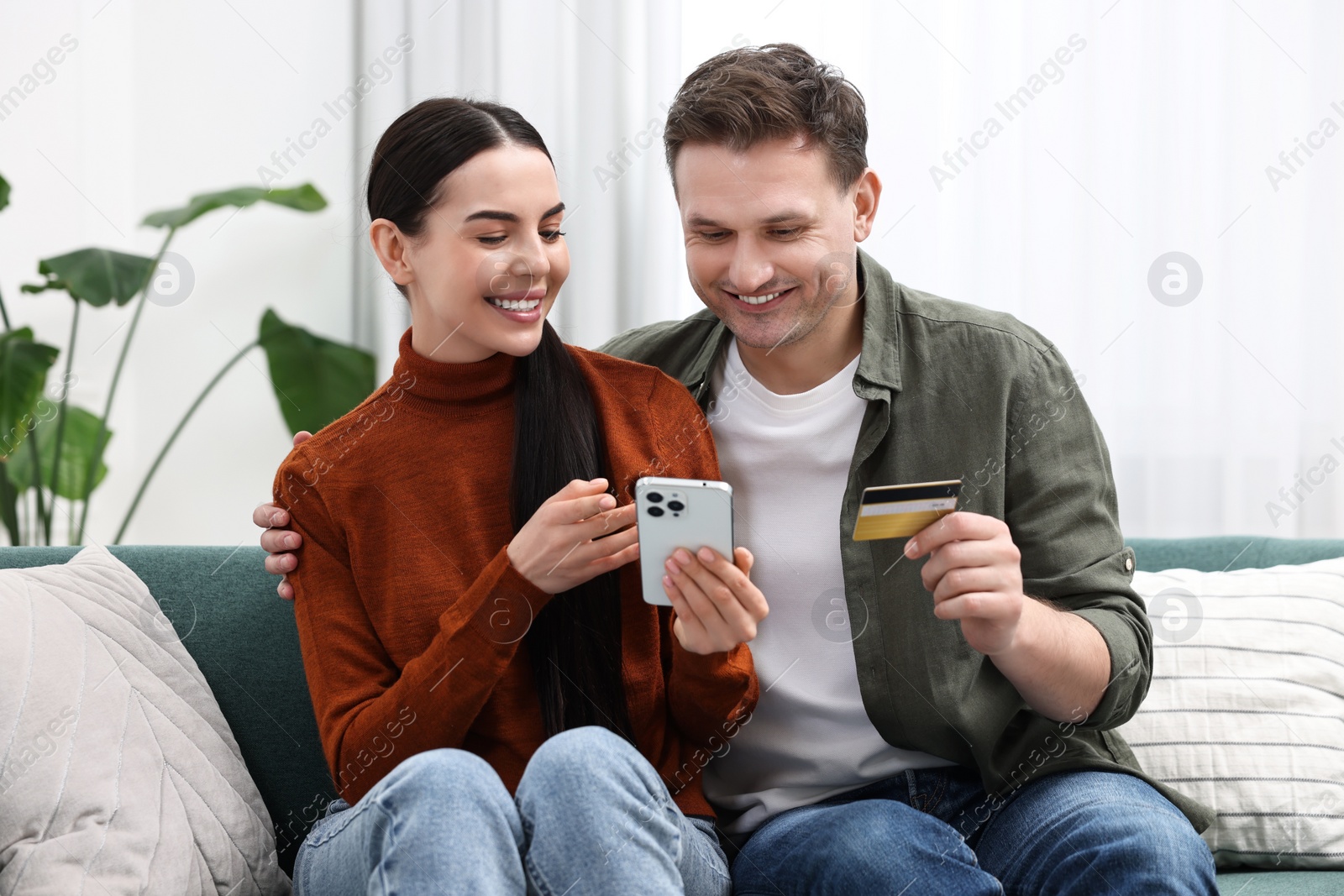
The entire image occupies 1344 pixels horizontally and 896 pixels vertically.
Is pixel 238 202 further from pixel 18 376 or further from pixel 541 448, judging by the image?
pixel 541 448

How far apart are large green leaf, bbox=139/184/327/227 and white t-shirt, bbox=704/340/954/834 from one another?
1.55 meters

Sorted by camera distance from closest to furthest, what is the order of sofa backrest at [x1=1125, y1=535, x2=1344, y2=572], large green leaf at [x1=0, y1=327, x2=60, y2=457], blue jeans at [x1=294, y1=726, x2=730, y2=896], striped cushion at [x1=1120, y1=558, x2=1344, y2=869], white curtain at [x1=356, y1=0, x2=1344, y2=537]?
blue jeans at [x1=294, y1=726, x2=730, y2=896] → striped cushion at [x1=1120, y1=558, x2=1344, y2=869] → sofa backrest at [x1=1125, y1=535, x2=1344, y2=572] → white curtain at [x1=356, y1=0, x2=1344, y2=537] → large green leaf at [x1=0, y1=327, x2=60, y2=457]

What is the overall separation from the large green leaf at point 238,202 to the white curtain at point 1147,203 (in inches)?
37.9

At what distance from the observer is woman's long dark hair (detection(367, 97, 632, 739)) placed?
1.23 meters

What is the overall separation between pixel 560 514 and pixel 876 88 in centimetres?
155

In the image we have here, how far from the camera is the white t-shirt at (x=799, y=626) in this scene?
131 centimetres

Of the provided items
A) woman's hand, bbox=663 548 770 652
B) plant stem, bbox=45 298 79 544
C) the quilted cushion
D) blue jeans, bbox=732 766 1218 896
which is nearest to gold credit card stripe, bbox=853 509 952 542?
woman's hand, bbox=663 548 770 652

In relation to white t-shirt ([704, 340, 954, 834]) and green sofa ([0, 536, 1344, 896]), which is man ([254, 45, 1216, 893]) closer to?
white t-shirt ([704, 340, 954, 834])

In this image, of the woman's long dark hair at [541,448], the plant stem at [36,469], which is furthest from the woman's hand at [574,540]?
the plant stem at [36,469]

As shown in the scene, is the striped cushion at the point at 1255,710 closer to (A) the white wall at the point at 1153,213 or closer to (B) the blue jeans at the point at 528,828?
(A) the white wall at the point at 1153,213

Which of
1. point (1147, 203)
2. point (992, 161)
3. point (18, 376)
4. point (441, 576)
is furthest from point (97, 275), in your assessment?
point (1147, 203)

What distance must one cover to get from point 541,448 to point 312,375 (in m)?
1.46

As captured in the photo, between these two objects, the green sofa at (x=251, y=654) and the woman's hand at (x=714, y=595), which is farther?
the green sofa at (x=251, y=654)

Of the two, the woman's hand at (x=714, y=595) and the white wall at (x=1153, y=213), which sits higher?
the white wall at (x=1153, y=213)
